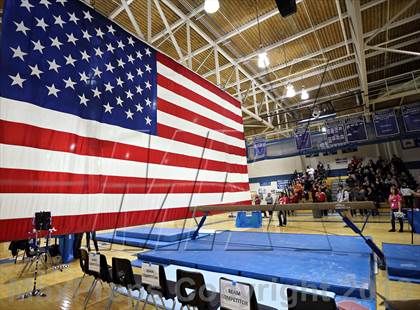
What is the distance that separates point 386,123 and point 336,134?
1.74 m

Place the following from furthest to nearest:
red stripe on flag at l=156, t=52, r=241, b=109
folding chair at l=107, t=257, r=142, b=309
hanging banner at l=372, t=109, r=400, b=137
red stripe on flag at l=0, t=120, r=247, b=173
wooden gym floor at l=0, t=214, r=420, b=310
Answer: hanging banner at l=372, t=109, r=400, b=137 → red stripe on flag at l=156, t=52, r=241, b=109 → wooden gym floor at l=0, t=214, r=420, b=310 → red stripe on flag at l=0, t=120, r=247, b=173 → folding chair at l=107, t=257, r=142, b=309

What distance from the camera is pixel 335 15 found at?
6.17 m

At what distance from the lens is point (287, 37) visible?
6.85 m

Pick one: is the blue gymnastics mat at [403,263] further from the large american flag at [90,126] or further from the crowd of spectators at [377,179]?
the crowd of spectators at [377,179]

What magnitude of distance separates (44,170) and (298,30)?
677 centimetres

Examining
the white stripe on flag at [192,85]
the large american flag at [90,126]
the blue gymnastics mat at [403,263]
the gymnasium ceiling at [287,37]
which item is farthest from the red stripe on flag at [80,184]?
the blue gymnastics mat at [403,263]

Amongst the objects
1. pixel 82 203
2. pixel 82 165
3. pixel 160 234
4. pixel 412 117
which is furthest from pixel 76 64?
pixel 412 117

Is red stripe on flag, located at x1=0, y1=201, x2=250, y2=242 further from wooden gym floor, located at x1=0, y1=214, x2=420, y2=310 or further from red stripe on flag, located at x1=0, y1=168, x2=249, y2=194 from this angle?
wooden gym floor, located at x1=0, y1=214, x2=420, y2=310

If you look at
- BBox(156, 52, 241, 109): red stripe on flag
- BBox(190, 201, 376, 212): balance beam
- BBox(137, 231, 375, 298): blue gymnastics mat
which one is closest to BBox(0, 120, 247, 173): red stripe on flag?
BBox(190, 201, 376, 212): balance beam

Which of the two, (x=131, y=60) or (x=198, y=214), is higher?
(x=131, y=60)

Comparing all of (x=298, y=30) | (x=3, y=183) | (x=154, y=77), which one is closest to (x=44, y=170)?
(x=3, y=183)

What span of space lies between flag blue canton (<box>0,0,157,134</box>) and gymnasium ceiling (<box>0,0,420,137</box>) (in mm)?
625

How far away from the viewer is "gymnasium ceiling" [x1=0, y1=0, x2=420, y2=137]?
5660 millimetres

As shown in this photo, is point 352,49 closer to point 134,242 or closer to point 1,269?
point 134,242
